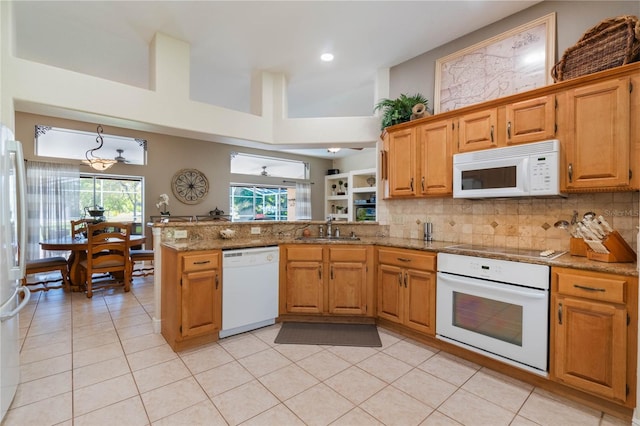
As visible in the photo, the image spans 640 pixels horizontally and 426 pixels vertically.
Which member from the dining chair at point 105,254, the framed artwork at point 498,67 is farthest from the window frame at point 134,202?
the framed artwork at point 498,67

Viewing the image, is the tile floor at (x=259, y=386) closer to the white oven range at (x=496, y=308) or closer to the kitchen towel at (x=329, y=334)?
the kitchen towel at (x=329, y=334)

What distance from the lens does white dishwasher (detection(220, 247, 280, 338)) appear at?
271 cm

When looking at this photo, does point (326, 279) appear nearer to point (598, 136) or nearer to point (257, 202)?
point (598, 136)

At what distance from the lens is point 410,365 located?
7.55ft

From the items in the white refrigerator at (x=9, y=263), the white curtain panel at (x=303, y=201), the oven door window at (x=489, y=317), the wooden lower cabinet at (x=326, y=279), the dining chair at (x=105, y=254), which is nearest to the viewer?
the white refrigerator at (x=9, y=263)

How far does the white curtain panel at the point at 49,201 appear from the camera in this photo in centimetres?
489

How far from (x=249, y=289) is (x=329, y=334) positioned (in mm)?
910

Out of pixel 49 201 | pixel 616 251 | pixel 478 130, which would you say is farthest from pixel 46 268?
pixel 616 251

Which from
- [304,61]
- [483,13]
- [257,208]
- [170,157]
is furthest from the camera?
[257,208]

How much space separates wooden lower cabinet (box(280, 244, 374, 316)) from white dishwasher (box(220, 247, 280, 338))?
0.13 meters

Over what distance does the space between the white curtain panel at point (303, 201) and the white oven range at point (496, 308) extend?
246 inches

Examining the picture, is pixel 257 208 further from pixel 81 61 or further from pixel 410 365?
pixel 410 365

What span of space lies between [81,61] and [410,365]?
4.92 metres

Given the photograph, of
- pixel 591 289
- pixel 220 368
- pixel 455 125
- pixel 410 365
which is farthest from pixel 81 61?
pixel 591 289
